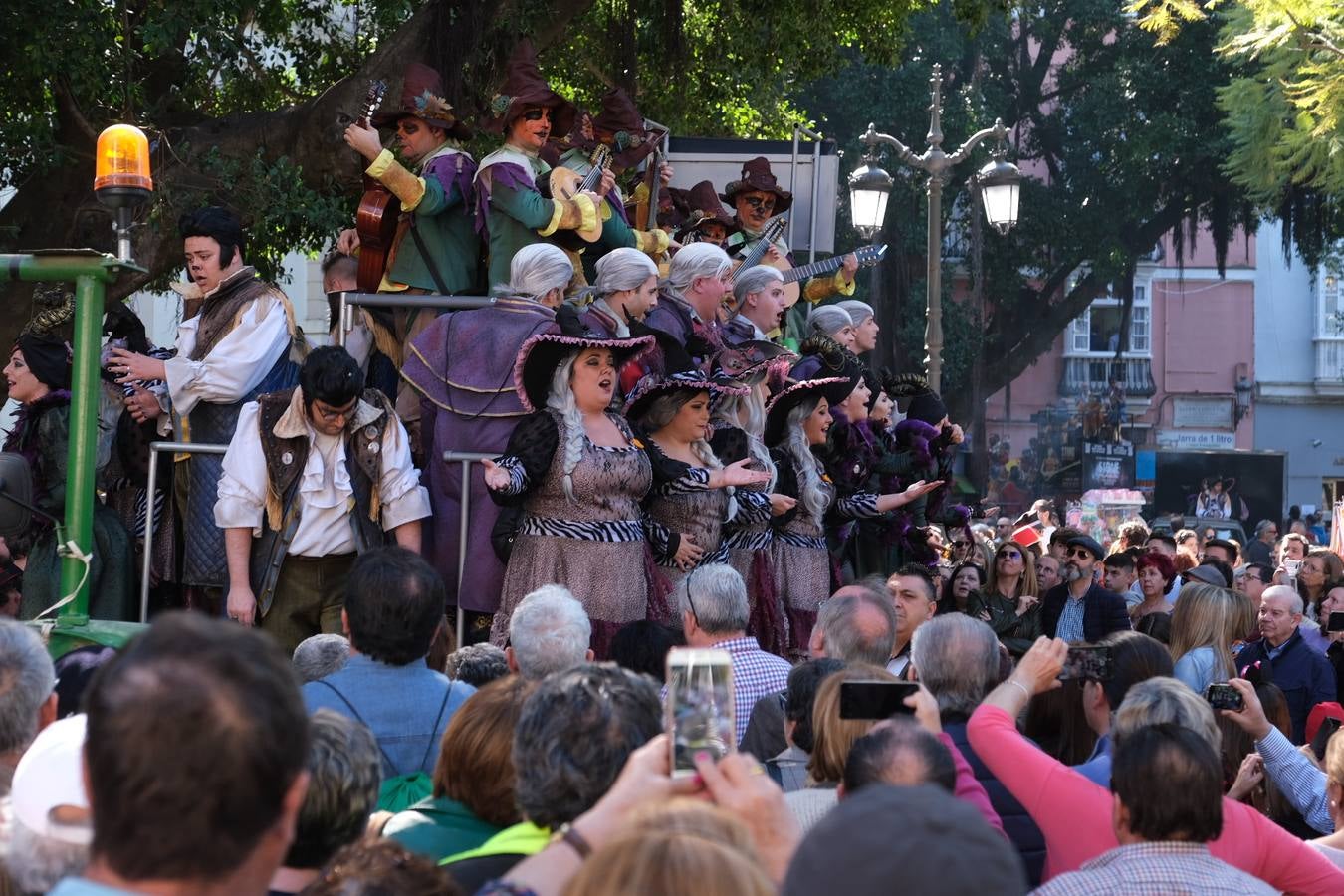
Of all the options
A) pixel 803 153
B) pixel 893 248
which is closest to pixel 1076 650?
pixel 803 153

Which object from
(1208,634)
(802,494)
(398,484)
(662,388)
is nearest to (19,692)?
(398,484)

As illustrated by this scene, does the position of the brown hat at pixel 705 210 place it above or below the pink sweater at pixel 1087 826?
above

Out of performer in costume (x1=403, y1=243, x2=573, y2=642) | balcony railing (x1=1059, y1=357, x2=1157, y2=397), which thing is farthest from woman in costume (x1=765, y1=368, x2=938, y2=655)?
balcony railing (x1=1059, y1=357, x2=1157, y2=397)

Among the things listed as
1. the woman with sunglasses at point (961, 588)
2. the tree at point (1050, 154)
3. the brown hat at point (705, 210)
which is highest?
the tree at point (1050, 154)

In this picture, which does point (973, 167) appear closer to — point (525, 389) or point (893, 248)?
point (893, 248)

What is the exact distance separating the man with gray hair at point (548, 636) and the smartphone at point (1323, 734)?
8.95 feet

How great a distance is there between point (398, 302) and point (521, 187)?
0.74 metres

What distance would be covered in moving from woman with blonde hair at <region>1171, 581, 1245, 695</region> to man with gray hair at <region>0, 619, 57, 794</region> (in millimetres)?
5197

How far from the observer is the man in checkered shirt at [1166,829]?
3773 mm

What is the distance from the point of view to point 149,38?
38.5ft

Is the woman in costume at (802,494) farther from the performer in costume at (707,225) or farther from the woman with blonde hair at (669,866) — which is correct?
the woman with blonde hair at (669,866)

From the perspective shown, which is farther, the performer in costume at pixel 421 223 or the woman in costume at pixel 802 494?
the woman in costume at pixel 802 494

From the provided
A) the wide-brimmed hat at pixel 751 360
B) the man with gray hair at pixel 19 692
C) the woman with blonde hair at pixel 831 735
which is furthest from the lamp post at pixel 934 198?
the man with gray hair at pixel 19 692

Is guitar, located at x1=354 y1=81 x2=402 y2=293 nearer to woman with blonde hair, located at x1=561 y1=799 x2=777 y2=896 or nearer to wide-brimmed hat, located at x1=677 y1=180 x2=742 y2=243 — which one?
wide-brimmed hat, located at x1=677 y1=180 x2=742 y2=243
